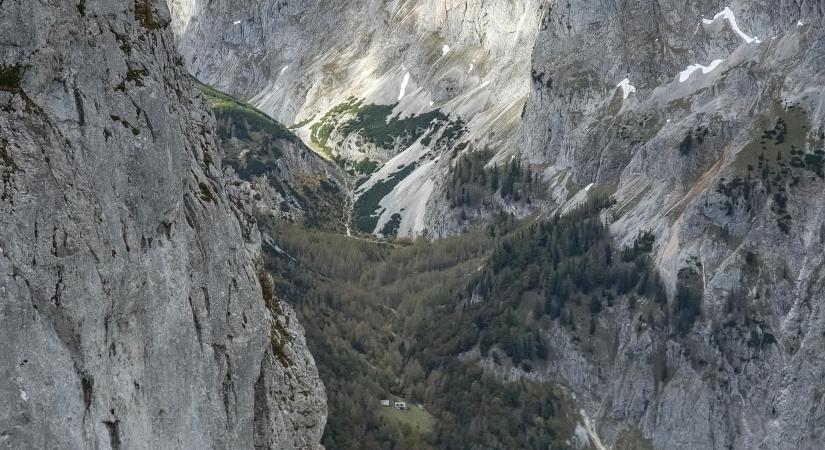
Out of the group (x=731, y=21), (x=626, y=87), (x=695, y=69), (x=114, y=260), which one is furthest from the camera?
(x=626, y=87)

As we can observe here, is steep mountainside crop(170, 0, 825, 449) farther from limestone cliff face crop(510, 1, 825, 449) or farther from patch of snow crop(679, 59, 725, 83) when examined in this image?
patch of snow crop(679, 59, 725, 83)

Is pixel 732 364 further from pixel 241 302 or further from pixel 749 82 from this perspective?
pixel 241 302

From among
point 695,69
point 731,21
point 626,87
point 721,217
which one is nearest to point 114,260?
point 721,217

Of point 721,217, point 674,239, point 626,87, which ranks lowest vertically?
point 674,239

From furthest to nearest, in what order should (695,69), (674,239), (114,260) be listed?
1. (695,69)
2. (674,239)
3. (114,260)

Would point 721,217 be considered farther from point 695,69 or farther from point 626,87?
point 626,87

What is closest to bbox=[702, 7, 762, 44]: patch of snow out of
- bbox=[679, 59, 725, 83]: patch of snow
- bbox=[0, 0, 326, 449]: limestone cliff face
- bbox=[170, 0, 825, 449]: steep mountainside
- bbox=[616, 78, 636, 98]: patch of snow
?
bbox=[170, 0, 825, 449]: steep mountainside
